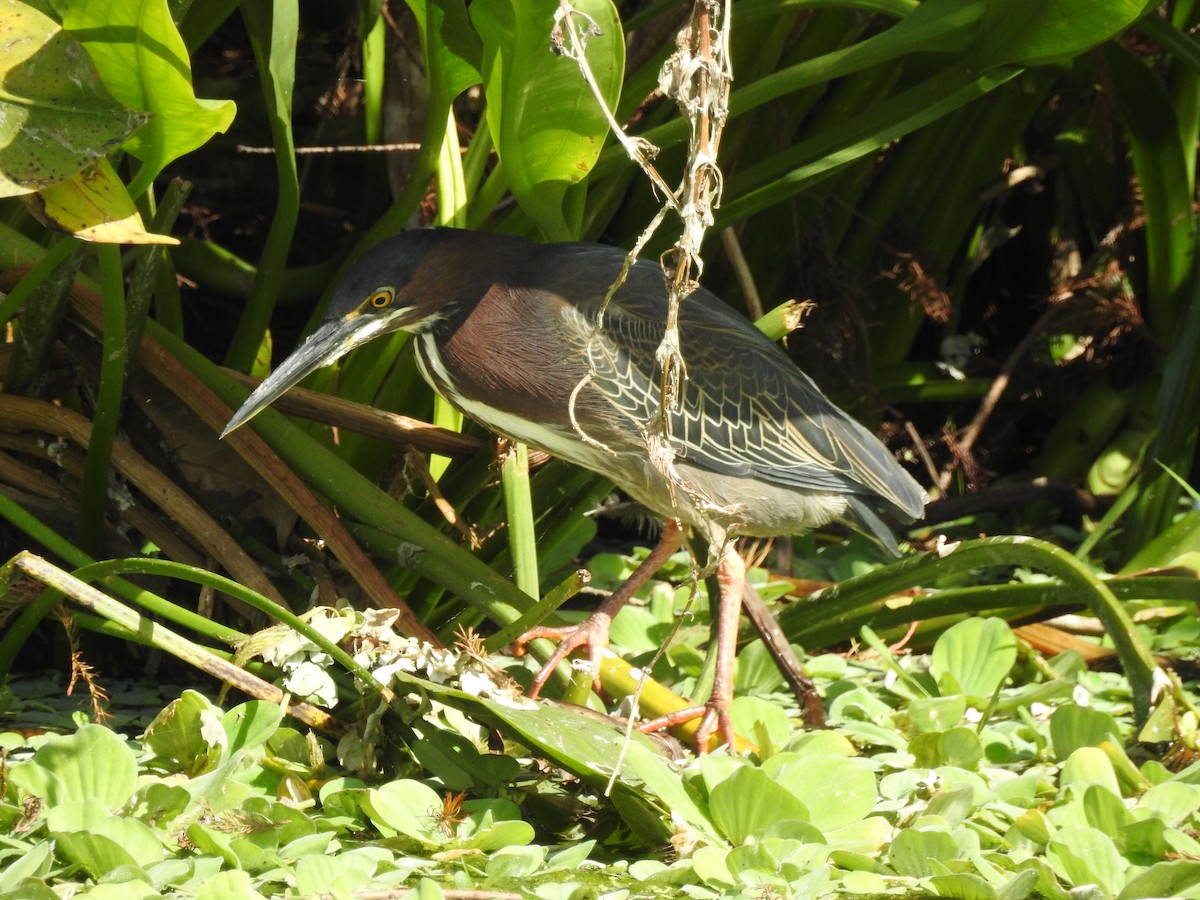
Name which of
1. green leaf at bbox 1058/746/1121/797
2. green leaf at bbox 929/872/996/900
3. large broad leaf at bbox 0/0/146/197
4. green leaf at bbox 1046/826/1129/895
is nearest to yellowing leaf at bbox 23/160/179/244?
large broad leaf at bbox 0/0/146/197

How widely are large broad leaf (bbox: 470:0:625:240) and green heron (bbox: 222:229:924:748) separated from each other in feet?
0.70

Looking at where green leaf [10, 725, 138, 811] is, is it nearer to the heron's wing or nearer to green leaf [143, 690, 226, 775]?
green leaf [143, 690, 226, 775]

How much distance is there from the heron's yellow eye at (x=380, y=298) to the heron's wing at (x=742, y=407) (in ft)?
1.18

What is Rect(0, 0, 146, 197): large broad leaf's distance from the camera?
4.34 feet

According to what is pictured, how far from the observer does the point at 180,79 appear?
1.42 metres

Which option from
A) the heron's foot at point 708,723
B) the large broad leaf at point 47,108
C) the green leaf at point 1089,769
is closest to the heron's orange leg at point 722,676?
the heron's foot at point 708,723

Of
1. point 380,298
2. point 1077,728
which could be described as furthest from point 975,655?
point 380,298

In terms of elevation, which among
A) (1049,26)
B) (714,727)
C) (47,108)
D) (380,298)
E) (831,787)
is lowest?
(714,727)

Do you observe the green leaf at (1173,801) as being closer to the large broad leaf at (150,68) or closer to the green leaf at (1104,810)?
the green leaf at (1104,810)

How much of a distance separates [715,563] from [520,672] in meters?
0.71

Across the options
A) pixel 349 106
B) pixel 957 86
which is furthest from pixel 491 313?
pixel 349 106

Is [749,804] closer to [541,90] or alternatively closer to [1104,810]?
[1104,810]

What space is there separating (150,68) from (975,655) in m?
1.50

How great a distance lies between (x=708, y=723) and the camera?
1.89 metres
